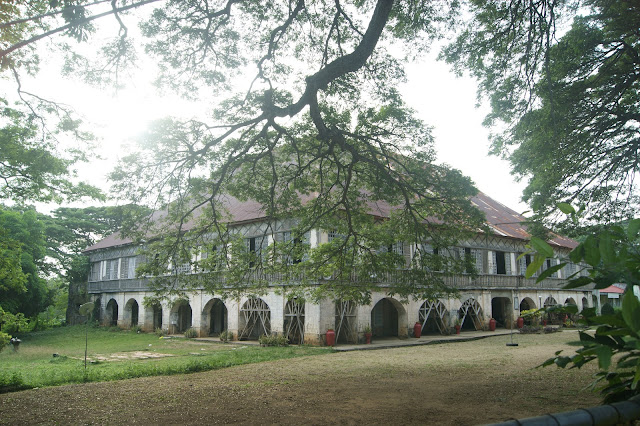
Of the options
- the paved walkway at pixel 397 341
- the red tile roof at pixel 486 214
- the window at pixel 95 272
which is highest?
the red tile roof at pixel 486 214

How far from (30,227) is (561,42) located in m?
24.4

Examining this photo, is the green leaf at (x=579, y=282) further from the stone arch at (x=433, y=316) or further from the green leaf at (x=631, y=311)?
the stone arch at (x=433, y=316)

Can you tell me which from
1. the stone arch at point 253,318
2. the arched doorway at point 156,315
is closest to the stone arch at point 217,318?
the stone arch at point 253,318

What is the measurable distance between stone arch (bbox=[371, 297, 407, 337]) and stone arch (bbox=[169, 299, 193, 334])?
9004 millimetres

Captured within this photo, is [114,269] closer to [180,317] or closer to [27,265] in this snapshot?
[27,265]

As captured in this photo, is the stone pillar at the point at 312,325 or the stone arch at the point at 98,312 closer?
the stone pillar at the point at 312,325

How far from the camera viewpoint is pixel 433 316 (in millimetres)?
21078

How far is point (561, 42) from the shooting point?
32.8ft

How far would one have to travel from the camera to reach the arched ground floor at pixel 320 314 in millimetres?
17000

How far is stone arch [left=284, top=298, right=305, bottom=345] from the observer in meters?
17.0

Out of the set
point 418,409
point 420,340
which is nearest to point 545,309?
point 418,409

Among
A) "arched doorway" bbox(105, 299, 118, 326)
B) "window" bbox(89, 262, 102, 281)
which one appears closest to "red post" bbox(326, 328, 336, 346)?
"arched doorway" bbox(105, 299, 118, 326)

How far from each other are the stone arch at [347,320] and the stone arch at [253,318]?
2.83 meters

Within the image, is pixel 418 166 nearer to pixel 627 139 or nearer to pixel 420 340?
pixel 627 139
